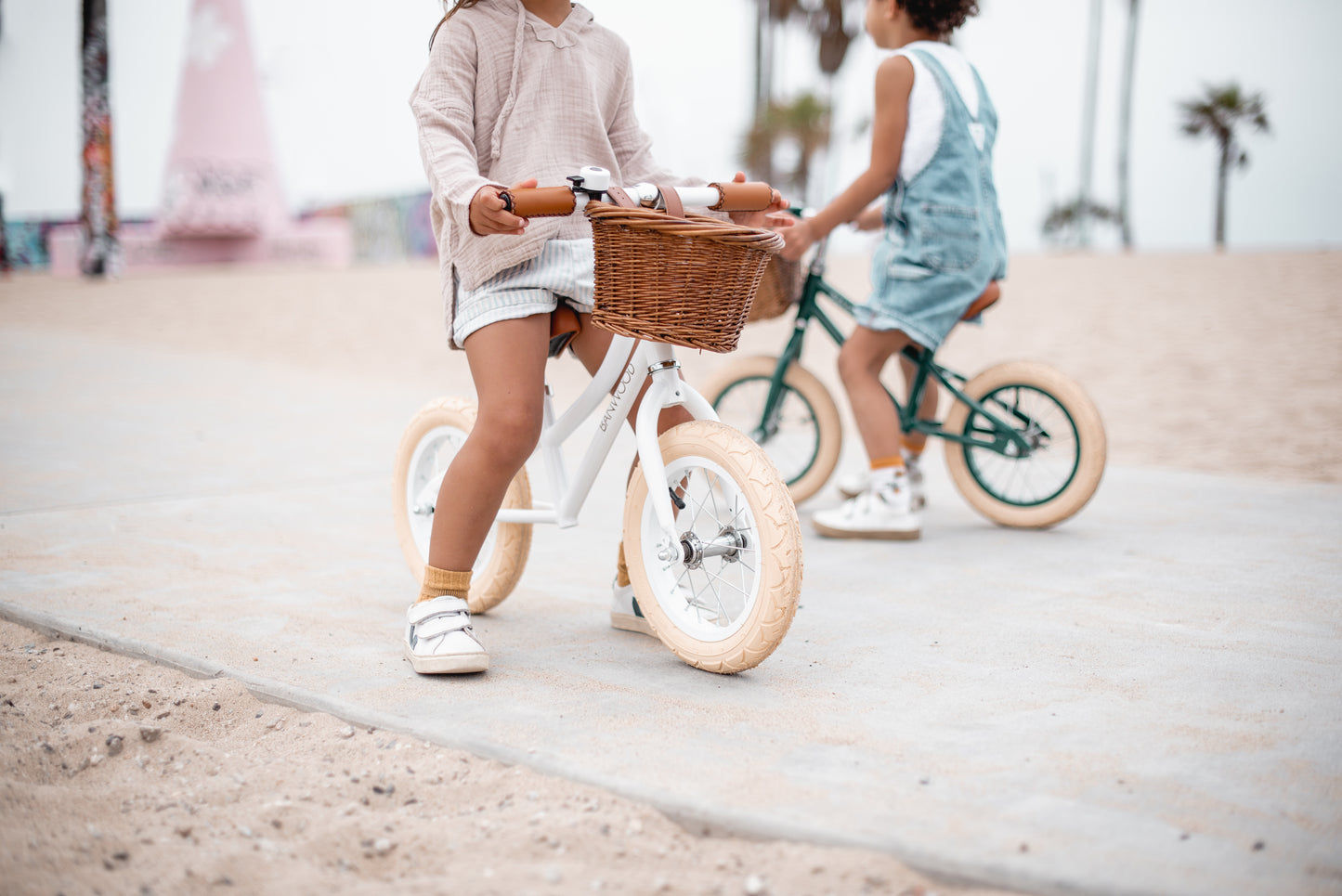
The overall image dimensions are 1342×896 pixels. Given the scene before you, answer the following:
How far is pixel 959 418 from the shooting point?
4484mm

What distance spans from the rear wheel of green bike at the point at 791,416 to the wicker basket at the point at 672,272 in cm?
209

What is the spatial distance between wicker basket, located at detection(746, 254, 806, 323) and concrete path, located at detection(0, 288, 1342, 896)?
0.95m

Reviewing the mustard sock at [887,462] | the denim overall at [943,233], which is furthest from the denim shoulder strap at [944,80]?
the mustard sock at [887,462]

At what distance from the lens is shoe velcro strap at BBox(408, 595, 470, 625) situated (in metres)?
2.71

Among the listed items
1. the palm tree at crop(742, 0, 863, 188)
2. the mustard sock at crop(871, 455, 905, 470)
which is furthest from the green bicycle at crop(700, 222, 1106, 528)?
the palm tree at crop(742, 0, 863, 188)

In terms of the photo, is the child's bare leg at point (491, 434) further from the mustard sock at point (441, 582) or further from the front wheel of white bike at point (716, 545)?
the front wheel of white bike at point (716, 545)

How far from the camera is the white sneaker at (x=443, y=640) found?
2.64 m

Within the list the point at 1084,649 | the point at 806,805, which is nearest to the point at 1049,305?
the point at 1084,649

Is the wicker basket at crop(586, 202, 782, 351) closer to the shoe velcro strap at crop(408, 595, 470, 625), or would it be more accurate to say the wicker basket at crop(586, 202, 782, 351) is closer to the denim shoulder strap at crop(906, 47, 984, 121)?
the shoe velcro strap at crop(408, 595, 470, 625)

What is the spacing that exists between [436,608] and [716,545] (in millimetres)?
703

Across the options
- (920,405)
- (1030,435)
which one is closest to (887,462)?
(920,405)

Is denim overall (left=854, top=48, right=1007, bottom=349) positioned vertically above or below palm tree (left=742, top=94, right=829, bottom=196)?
below

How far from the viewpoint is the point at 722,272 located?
243 cm

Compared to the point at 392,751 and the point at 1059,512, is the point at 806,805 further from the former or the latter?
the point at 1059,512
